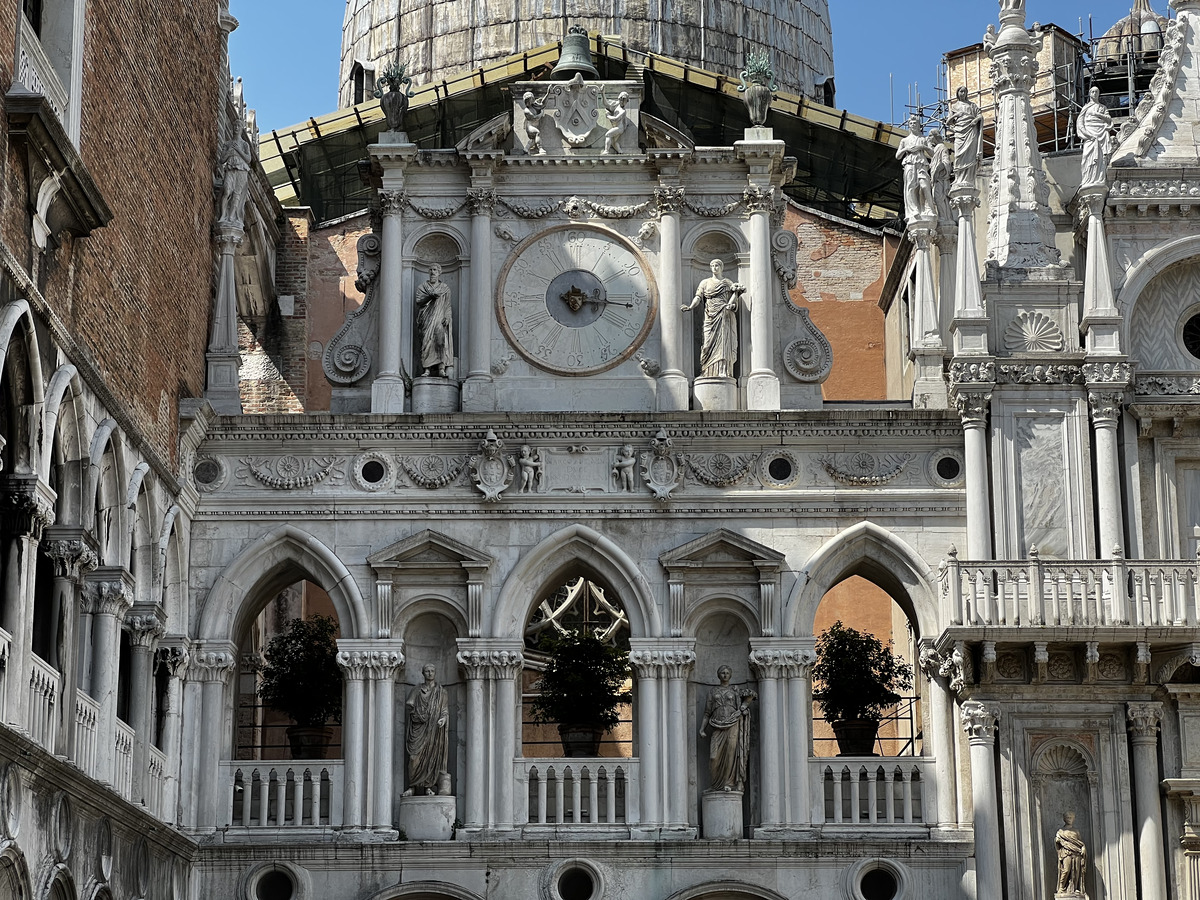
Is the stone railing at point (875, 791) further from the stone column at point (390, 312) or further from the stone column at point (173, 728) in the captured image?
the stone column at point (173, 728)

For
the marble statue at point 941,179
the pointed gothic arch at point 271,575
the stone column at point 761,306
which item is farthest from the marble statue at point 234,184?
the marble statue at point 941,179

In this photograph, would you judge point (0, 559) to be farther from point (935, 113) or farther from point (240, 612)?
point (935, 113)

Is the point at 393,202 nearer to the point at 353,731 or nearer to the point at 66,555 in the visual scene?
the point at 353,731

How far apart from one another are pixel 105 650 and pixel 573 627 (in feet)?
36.6

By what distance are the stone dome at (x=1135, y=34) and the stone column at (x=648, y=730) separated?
16689mm

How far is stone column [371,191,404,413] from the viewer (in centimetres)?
2256

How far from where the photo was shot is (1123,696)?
21.2 m

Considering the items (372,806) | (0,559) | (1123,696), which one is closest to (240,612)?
(372,806)

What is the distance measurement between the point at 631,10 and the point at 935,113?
589 centimetres

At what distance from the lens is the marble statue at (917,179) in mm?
23469

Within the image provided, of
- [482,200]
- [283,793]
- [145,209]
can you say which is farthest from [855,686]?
[145,209]

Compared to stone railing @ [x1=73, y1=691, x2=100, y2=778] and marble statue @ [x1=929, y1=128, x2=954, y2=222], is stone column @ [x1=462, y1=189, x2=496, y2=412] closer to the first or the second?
marble statue @ [x1=929, y1=128, x2=954, y2=222]

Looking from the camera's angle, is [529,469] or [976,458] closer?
[976,458]

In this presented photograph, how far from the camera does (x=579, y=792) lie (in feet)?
71.2
